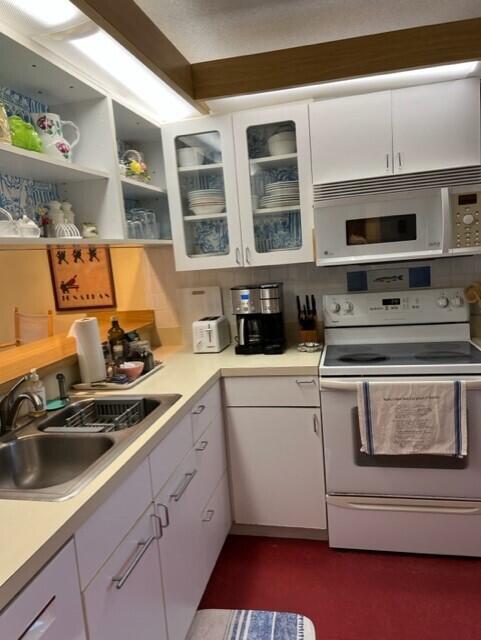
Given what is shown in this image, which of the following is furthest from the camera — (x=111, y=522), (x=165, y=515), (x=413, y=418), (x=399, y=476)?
(x=399, y=476)

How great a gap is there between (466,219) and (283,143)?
0.93 m

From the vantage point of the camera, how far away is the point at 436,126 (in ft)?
6.81

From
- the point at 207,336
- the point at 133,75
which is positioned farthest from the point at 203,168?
the point at 207,336

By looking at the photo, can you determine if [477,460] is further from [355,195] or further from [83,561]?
[83,561]

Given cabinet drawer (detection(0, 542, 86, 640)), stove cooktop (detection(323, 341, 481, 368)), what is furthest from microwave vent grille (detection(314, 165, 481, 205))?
cabinet drawer (detection(0, 542, 86, 640))

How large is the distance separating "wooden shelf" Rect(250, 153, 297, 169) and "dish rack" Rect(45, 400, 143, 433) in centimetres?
133

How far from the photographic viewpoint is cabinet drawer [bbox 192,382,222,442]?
182 centimetres

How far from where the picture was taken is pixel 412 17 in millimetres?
1788

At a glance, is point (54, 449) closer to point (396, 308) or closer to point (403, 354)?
point (403, 354)

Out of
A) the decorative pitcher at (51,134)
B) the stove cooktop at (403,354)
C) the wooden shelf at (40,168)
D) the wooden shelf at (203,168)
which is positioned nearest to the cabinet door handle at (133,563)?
the stove cooktop at (403,354)

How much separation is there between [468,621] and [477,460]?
23.5 inches

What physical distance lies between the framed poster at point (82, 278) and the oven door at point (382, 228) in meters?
1.18

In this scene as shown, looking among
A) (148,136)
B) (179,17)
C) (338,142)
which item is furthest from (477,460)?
(148,136)

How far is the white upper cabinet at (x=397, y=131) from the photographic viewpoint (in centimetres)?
205
